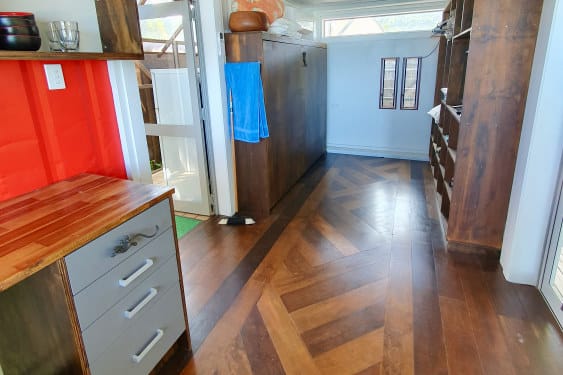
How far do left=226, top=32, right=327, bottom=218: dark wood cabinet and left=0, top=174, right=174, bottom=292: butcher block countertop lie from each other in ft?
5.52

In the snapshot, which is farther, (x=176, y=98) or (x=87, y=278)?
(x=176, y=98)

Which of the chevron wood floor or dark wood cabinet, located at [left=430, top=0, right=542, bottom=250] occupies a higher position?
dark wood cabinet, located at [left=430, top=0, right=542, bottom=250]

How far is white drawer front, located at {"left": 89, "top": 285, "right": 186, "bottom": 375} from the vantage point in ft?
4.29

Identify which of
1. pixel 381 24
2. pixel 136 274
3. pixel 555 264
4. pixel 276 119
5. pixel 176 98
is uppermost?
pixel 381 24

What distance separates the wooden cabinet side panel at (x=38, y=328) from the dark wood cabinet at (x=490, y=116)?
2451mm

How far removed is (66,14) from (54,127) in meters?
0.52

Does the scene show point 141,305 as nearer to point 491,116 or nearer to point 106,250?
point 106,250

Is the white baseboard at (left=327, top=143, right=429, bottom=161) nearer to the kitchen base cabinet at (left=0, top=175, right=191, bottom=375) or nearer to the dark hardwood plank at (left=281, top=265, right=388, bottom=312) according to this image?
the dark hardwood plank at (left=281, top=265, right=388, bottom=312)

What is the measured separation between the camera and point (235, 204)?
3393 millimetres

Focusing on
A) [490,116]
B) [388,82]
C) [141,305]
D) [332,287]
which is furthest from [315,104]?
[141,305]

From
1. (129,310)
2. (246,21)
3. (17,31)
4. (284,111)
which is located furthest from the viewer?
(284,111)

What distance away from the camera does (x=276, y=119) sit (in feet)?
10.9

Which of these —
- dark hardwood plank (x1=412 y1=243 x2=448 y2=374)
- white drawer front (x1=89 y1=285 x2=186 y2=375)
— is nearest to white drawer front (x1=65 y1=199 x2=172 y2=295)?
white drawer front (x1=89 y1=285 x2=186 y2=375)

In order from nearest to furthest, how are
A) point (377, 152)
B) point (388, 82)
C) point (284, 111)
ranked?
point (284, 111) < point (388, 82) < point (377, 152)
